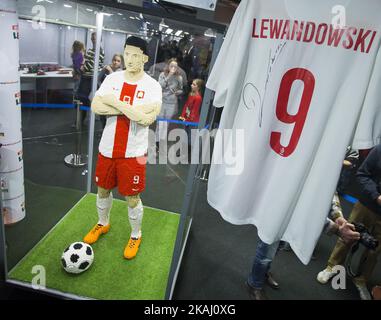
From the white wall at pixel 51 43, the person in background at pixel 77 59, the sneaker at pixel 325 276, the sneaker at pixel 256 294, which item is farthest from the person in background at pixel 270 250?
the person in background at pixel 77 59

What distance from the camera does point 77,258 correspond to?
228 cm

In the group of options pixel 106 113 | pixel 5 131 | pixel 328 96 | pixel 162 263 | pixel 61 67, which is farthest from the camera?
pixel 61 67

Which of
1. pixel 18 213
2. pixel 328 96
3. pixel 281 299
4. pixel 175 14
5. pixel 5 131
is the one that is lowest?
pixel 281 299

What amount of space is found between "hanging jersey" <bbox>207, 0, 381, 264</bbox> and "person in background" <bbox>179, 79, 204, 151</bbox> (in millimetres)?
1733

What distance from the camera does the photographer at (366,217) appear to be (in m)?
2.33

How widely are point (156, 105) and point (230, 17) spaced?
889 mm

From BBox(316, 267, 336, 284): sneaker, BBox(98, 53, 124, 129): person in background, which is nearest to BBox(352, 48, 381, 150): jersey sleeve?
BBox(98, 53, 124, 129): person in background

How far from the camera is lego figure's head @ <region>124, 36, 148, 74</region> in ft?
6.48

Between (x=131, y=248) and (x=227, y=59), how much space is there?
197cm

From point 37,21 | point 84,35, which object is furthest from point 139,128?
point 84,35

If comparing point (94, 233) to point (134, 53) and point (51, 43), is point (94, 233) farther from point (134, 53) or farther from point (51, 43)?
point (51, 43)

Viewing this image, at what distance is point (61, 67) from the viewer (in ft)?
14.0

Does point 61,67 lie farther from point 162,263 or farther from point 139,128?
point 162,263
